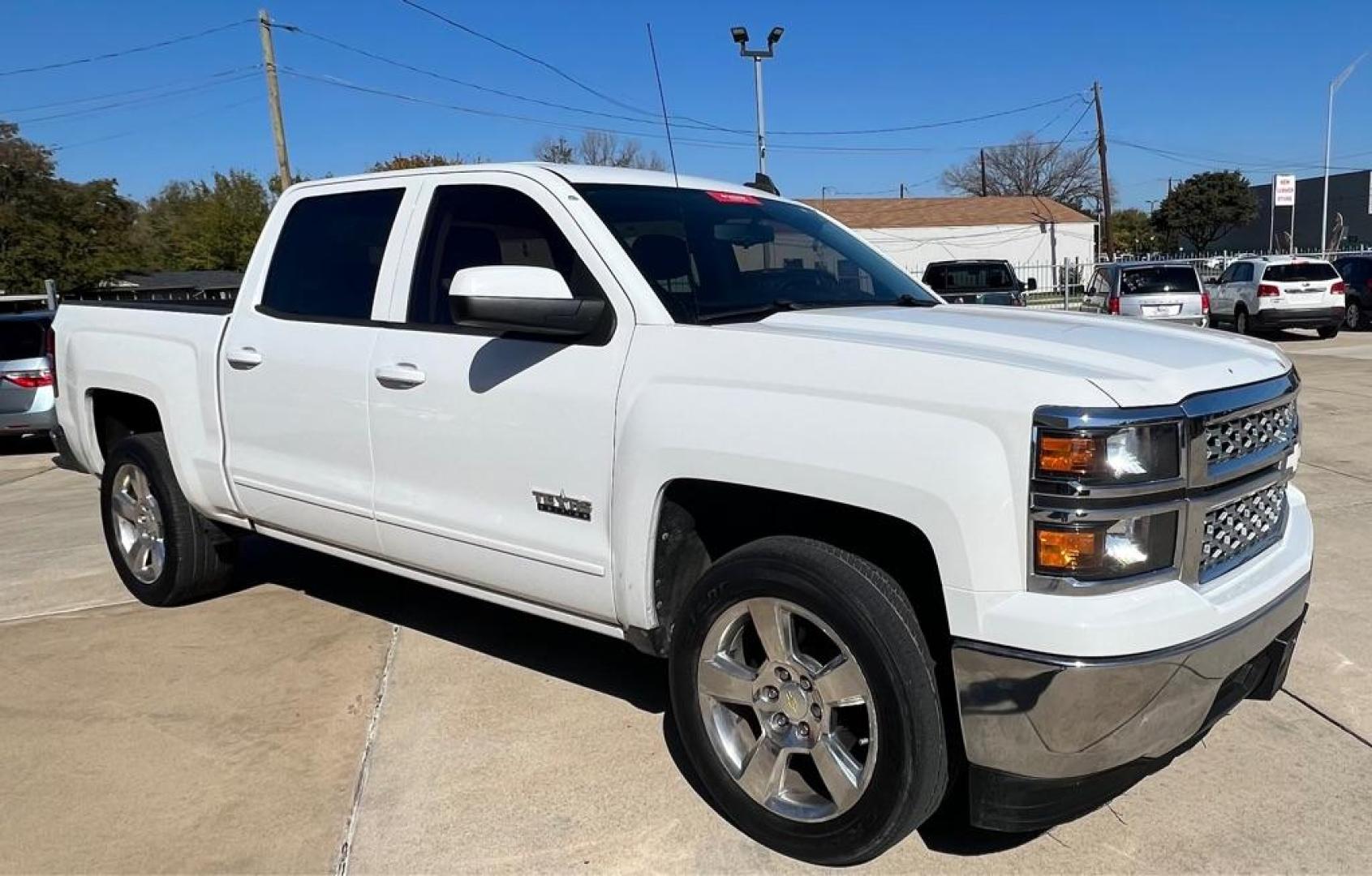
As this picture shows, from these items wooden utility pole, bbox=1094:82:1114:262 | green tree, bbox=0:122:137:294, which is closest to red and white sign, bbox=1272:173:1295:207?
wooden utility pole, bbox=1094:82:1114:262

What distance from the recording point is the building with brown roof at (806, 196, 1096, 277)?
52531mm

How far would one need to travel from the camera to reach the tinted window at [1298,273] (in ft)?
65.5

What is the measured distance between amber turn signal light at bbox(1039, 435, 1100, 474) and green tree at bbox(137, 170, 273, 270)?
65972mm

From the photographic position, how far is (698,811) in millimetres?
3170

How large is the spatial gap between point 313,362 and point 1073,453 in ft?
9.62

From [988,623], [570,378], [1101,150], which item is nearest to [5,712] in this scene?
[570,378]

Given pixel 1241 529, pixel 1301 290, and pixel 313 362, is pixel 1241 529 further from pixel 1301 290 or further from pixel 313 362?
pixel 1301 290

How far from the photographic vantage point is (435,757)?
3572 millimetres

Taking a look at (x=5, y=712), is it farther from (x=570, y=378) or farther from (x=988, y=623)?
(x=988, y=623)

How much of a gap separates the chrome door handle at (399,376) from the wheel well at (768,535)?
1129 mm

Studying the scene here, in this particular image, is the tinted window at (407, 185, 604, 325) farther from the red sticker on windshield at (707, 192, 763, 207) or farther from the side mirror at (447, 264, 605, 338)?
the red sticker on windshield at (707, 192, 763, 207)

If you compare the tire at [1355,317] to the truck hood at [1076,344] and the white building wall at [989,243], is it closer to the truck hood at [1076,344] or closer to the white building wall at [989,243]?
the truck hood at [1076,344]

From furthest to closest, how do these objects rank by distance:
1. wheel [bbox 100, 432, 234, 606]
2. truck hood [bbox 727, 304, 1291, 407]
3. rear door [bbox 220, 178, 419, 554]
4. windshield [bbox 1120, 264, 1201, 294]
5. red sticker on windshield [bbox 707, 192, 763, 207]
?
windshield [bbox 1120, 264, 1201, 294] → wheel [bbox 100, 432, 234, 606] → red sticker on windshield [bbox 707, 192, 763, 207] → rear door [bbox 220, 178, 419, 554] → truck hood [bbox 727, 304, 1291, 407]

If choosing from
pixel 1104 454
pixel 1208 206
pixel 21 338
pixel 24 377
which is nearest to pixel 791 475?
pixel 1104 454
